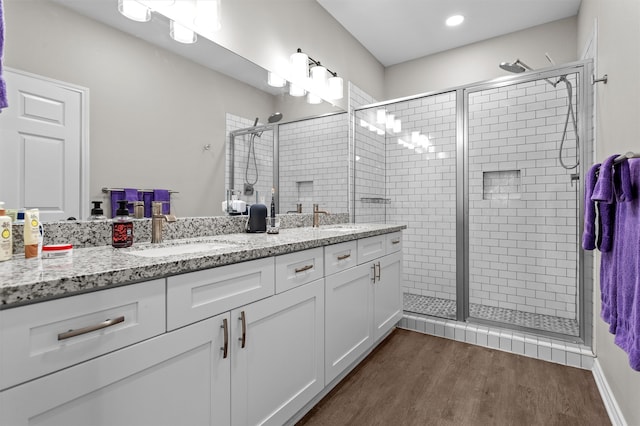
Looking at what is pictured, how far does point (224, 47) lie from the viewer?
6.31 feet

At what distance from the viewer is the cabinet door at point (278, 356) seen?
117 cm

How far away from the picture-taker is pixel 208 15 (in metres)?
1.78

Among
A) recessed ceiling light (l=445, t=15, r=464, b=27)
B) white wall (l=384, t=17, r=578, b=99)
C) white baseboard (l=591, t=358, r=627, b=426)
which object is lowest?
white baseboard (l=591, t=358, r=627, b=426)

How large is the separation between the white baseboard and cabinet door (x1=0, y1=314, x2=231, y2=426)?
181 centimetres

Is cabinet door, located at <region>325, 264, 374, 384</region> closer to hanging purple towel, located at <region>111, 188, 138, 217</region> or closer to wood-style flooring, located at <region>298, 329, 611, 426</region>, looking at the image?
wood-style flooring, located at <region>298, 329, 611, 426</region>

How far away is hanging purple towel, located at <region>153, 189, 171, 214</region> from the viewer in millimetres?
1526

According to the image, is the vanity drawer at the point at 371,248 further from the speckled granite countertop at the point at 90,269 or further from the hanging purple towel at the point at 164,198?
the hanging purple towel at the point at 164,198

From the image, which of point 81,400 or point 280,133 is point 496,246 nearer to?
point 280,133

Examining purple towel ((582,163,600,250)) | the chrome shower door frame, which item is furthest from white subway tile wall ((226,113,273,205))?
purple towel ((582,163,600,250))

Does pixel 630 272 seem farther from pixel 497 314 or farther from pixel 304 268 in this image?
pixel 497 314

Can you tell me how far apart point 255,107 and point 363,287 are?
1353 millimetres

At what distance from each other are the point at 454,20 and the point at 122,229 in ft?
11.1

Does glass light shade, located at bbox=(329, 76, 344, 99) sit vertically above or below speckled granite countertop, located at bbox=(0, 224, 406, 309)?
above

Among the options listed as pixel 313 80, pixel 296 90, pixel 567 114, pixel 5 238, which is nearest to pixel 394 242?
pixel 296 90
